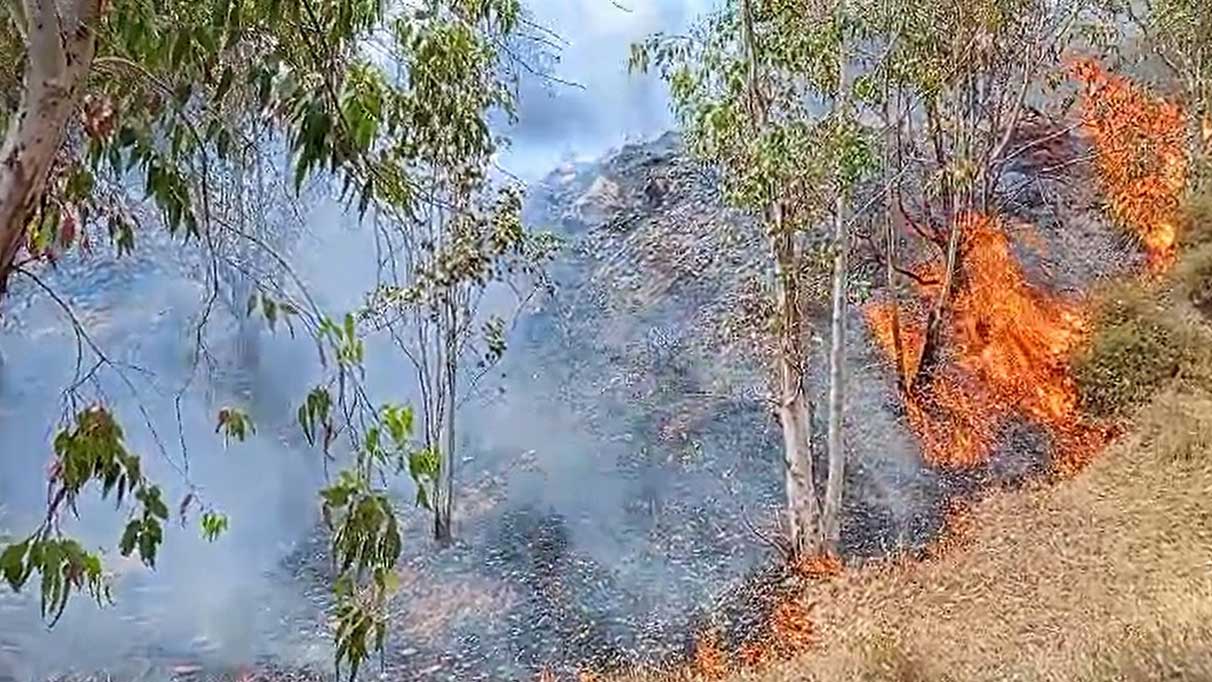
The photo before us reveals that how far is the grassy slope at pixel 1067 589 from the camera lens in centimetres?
347

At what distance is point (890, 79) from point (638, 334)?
3.46 meters

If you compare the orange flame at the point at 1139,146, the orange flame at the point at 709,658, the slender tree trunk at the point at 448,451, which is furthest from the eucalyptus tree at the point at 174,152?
the orange flame at the point at 1139,146

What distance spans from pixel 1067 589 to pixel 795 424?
7.25 feet

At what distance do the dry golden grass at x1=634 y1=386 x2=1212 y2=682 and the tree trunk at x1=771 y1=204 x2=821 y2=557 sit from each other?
0.51 m

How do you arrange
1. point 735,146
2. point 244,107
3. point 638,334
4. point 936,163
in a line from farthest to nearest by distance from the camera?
point 638,334 < point 936,163 < point 735,146 < point 244,107

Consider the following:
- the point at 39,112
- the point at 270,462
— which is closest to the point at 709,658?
the point at 270,462

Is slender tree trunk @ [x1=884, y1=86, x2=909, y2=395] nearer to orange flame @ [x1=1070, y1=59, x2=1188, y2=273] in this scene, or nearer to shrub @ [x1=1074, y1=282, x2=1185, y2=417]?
shrub @ [x1=1074, y1=282, x2=1185, y2=417]

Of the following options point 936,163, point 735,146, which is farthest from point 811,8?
point 936,163

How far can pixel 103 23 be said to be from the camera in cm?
177

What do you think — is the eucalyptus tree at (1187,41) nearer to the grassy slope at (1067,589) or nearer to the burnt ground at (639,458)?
the burnt ground at (639,458)

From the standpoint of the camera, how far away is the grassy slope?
3.47 meters

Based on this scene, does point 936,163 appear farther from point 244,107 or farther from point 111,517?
point 244,107

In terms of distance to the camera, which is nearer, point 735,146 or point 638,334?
point 735,146

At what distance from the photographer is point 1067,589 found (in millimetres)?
4984
